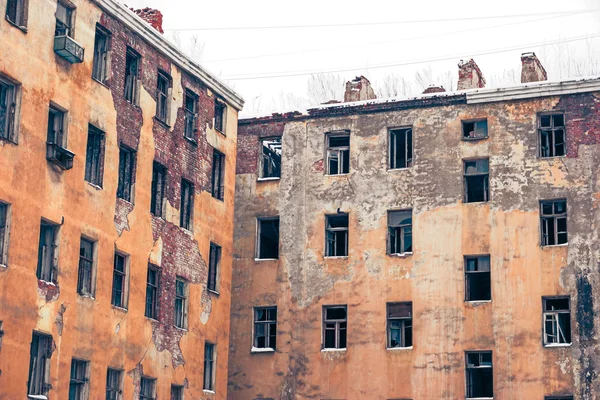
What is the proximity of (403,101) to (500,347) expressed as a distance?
33.1 ft

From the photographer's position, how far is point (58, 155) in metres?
32.2

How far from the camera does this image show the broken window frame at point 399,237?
4291 cm

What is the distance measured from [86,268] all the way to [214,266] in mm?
8183

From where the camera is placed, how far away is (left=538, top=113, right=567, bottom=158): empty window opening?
41.8 metres

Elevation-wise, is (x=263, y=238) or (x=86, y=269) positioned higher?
(x=263, y=238)

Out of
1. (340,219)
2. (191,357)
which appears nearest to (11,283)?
(191,357)

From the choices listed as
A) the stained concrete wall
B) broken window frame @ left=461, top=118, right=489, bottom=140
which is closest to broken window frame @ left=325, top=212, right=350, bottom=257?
the stained concrete wall

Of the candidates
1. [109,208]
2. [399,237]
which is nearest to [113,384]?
[109,208]

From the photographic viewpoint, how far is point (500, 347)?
40.3 m

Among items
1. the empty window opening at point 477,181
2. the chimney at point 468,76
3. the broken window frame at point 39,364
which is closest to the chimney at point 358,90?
the chimney at point 468,76

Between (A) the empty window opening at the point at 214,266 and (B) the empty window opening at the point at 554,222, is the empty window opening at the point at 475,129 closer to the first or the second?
(B) the empty window opening at the point at 554,222

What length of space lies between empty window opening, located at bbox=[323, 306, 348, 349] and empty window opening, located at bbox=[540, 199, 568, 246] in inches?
307

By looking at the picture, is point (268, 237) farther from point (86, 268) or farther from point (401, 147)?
point (86, 268)

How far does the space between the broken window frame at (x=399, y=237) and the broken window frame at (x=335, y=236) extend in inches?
66.6
